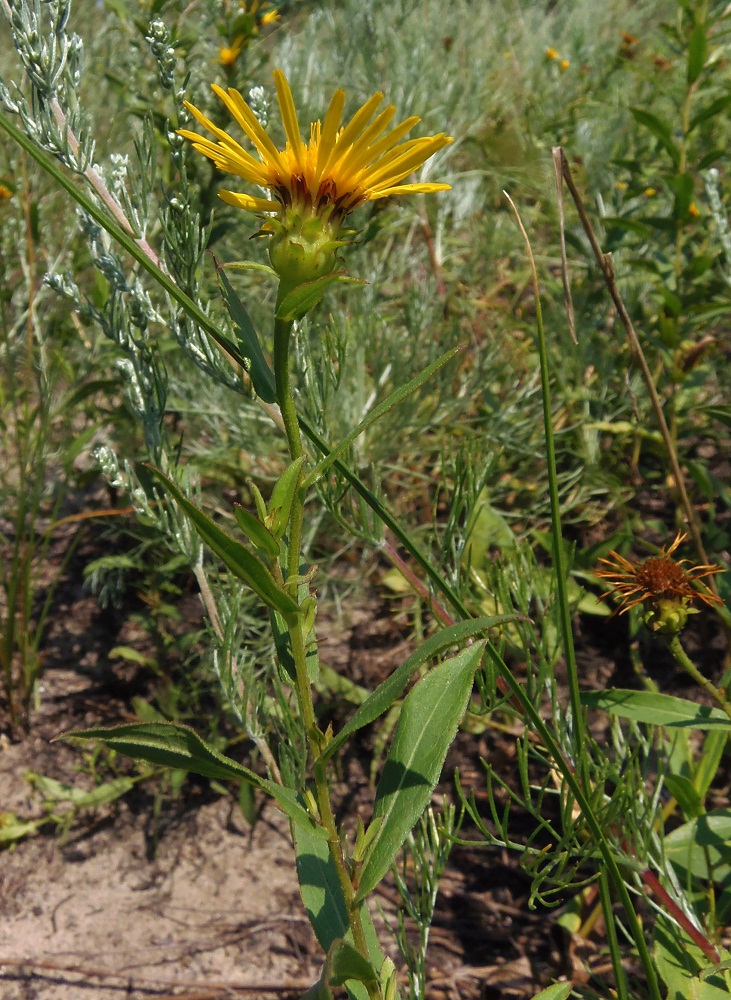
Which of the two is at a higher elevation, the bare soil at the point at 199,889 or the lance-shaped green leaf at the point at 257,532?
the lance-shaped green leaf at the point at 257,532

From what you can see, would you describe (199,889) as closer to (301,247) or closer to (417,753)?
(417,753)

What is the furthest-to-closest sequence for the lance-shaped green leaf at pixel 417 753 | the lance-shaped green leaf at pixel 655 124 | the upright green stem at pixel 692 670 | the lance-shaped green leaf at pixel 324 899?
the lance-shaped green leaf at pixel 655 124 < the upright green stem at pixel 692 670 < the lance-shaped green leaf at pixel 324 899 < the lance-shaped green leaf at pixel 417 753

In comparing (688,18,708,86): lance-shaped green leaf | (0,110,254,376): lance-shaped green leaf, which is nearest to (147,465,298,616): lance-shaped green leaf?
(0,110,254,376): lance-shaped green leaf

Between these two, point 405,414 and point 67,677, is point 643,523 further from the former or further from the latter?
point 67,677

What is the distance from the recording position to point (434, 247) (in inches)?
90.4

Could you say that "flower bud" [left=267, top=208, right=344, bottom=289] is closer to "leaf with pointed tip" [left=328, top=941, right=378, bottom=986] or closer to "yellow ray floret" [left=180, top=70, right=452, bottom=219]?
"yellow ray floret" [left=180, top=70, right=452, bottom=219]

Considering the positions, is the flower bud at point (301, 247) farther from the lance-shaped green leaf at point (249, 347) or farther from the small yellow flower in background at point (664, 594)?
the small yellow flower in background at point (664, 594)

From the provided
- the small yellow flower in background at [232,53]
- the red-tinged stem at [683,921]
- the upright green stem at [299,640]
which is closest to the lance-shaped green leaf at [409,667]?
the upright green stem at [299,640]

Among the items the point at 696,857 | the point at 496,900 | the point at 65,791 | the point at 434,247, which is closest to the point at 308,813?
the point at 696,857

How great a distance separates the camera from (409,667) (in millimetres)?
606

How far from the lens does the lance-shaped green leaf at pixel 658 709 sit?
3.26 ft

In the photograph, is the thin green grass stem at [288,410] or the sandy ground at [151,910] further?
the sandy ground at [151,910]

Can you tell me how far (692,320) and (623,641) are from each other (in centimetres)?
64

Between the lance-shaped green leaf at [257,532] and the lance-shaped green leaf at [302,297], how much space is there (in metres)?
0.13
